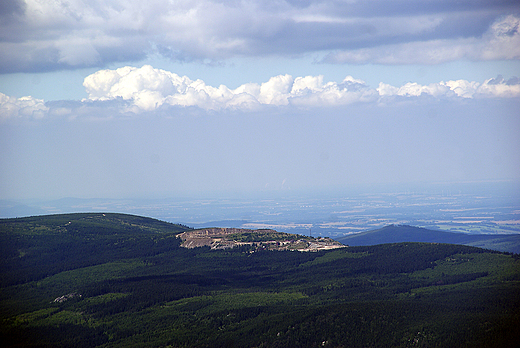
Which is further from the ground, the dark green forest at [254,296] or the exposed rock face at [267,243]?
the exposed rock face at [267,243]

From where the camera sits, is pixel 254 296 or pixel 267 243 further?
pixel 267 243

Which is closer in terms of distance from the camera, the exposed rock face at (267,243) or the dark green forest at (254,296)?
the dark green forest at (254,296)

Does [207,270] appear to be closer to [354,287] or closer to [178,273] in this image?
[178,273]

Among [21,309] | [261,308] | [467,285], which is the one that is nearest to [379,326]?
[261,308]

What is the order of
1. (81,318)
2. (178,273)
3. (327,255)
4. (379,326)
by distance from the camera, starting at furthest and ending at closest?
(327,255) → (178,273) → (81,318) → (379,326)

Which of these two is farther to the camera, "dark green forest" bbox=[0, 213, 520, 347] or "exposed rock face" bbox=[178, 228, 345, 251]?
"exposed rock face" bbox=[178, 228, 345, 251]

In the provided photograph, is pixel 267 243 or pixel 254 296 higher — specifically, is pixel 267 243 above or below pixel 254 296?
above

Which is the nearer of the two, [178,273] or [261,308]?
[261,308]

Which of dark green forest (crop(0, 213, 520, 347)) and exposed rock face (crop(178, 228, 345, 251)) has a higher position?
exposed rock face (crop(178, 228, 345, 251))
